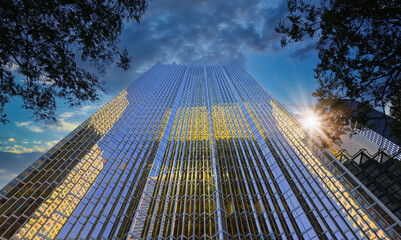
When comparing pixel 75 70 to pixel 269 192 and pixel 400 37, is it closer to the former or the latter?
pixel 400 37

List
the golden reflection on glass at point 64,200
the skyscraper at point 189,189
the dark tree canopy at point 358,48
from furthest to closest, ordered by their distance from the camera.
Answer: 1. the skyscraper at point 189,189
2. the golden reflection on glass at point 64,200
3. the dark tree canopy at point 358,48

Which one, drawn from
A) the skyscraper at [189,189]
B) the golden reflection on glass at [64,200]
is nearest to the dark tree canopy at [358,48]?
the skyscraper at [189,189]

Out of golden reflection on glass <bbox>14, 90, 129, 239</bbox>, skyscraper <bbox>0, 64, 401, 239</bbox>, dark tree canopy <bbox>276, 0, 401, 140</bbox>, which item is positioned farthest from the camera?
skyscraper <bbox>0, 64, 401, 239</bbox>

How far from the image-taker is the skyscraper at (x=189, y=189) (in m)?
19.8

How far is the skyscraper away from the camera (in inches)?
778

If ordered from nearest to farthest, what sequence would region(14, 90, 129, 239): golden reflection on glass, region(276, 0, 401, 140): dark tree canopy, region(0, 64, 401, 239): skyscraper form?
region(276, 0, 401, 140): dark tree canopy → region(14, 90, 129, 239): golden reflection on glass → region(0, 64, 401, 239): skyscraper

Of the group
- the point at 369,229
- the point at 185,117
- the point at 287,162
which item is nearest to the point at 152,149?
the point at 185,117

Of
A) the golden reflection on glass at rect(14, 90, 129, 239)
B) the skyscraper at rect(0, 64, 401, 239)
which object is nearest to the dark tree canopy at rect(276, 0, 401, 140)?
the skyscraper at rect(0, 64, 401, 239)

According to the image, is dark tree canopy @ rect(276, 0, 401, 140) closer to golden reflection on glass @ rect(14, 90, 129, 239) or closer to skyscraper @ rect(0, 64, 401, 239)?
skyscraper @ rect(0, 64, 401, 239)

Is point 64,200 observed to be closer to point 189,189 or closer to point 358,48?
point 189,189

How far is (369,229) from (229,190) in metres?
14.8

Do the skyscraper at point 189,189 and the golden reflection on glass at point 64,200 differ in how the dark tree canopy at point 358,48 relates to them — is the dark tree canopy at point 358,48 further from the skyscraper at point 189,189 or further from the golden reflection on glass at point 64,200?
the golden reflection on glass at point 64,200

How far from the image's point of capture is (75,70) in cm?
1081

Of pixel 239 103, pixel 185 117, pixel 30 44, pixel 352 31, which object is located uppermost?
pixel 239 103
